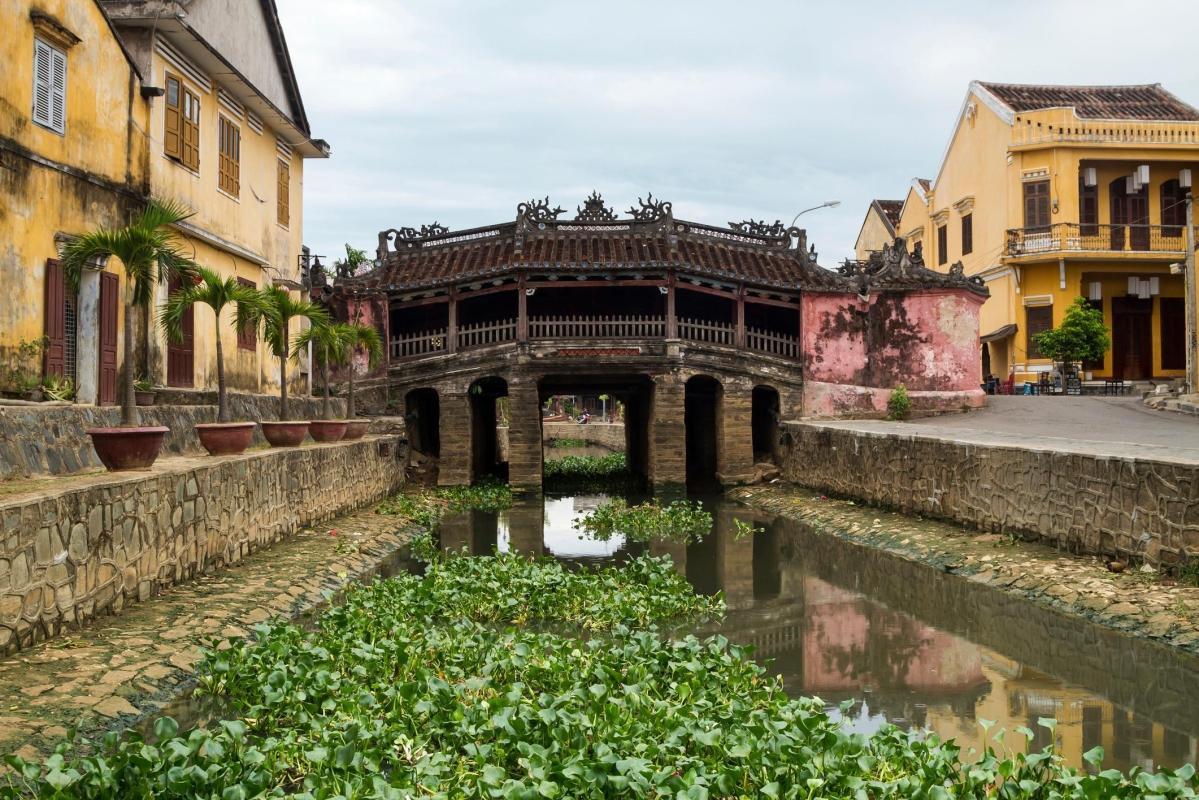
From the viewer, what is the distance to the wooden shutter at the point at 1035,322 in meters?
33.0

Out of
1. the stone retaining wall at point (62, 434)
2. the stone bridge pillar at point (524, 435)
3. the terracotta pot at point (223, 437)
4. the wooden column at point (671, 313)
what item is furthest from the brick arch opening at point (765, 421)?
the terracotta pot at point (223, 437)

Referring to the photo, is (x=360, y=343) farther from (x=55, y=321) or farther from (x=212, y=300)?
(x=212, y=300)

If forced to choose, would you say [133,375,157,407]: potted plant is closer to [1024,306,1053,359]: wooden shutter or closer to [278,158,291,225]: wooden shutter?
[278,158,291,225]: wooden shutter

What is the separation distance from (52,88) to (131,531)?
788 centimetres

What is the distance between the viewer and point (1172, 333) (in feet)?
109

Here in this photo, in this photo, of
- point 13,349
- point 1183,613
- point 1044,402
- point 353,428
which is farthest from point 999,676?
→ point 1044,402

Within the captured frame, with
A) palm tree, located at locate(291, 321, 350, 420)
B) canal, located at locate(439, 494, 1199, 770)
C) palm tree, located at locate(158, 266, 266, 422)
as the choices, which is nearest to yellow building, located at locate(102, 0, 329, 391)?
palm tree, located at locate(291, 321, 350, 420)

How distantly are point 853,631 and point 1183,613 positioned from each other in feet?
9.79

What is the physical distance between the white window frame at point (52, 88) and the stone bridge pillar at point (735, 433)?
1658cm

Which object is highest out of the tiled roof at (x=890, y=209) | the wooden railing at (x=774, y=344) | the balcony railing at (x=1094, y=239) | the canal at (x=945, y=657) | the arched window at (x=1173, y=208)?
the tiled roof at (x=890, y=209)

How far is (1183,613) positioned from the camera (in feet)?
30.8

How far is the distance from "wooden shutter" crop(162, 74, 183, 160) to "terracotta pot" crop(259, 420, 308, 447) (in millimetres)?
4864

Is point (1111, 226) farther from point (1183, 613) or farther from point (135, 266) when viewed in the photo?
point (135, 266)

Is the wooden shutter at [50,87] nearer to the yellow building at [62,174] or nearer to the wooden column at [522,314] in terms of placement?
the yellow building at [62,174]
